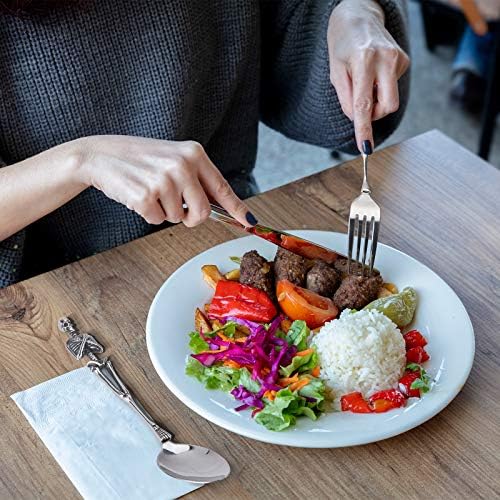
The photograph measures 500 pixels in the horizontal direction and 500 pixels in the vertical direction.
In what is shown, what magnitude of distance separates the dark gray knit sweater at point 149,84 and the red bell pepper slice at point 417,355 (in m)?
0.63

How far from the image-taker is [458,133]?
3277 millimetres

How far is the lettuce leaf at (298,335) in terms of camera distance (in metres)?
1.05

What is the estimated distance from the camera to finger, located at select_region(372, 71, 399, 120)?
4.27ft

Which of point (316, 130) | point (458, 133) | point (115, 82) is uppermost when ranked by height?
point (115, 82)

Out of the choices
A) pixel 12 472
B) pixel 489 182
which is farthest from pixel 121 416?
pixel 489 182

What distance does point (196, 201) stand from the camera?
1050 mm

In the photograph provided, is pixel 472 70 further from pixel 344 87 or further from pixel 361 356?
pixel 361 356

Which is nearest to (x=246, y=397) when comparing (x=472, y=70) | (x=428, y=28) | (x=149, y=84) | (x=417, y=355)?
(x=417, y=355)

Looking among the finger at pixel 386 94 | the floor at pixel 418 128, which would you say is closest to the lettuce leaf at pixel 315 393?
the finger at pixel 386 94

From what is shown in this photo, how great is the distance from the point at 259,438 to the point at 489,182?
0.72 meters

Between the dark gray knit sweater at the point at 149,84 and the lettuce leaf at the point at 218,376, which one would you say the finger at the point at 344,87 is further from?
the lettuce leaf at the point at 218,376

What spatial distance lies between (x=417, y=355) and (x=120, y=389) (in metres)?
0.38

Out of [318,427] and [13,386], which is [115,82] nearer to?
[13,386]

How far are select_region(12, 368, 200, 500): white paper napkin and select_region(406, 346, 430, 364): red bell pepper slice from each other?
32cm
